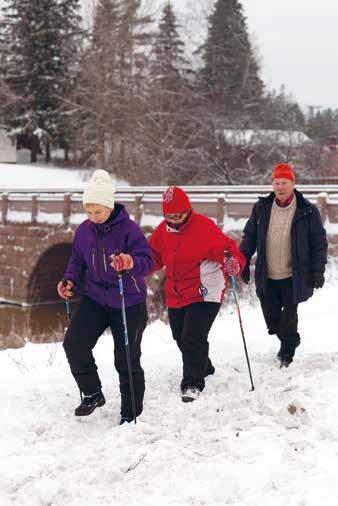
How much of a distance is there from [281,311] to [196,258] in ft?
4.13

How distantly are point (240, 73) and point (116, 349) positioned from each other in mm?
34825

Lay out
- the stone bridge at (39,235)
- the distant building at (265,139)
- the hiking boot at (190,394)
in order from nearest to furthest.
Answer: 1. the hiking boot at (190,394)
2. the stone bridge at (39,235)
3. the distant building at (265,139)

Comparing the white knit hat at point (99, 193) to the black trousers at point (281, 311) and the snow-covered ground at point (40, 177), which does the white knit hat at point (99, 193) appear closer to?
the black trousers at point (281, 311)

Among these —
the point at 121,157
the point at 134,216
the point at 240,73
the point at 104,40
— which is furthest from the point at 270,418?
the point at 240,73

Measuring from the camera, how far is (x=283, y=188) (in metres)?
5.20

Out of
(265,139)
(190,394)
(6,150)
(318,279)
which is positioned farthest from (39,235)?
(6,150)

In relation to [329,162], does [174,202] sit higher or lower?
higher

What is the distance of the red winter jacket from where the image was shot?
4.70 m

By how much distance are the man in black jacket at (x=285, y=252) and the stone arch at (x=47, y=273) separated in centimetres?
1543

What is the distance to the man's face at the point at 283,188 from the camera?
5.18 metres

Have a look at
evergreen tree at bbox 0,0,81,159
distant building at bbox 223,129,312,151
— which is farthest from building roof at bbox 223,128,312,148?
evergreen tree at bbox 0,0,81,159

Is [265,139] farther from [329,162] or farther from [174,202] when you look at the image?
[174,202]

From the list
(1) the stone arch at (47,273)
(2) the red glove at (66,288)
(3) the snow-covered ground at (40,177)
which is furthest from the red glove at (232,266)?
(3) the snow-covered ground at (40,177)

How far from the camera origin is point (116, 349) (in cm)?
423
